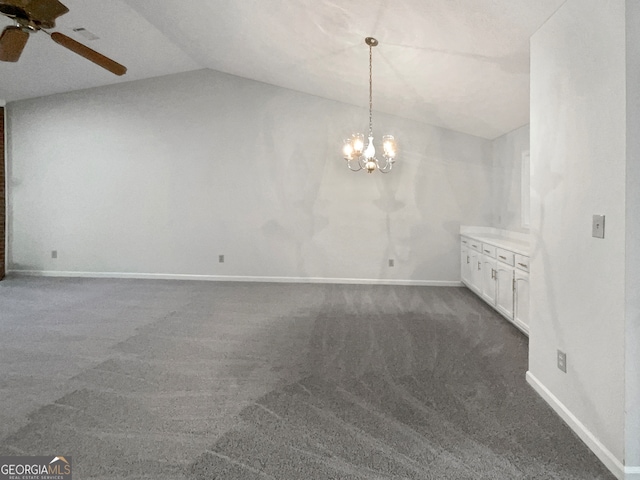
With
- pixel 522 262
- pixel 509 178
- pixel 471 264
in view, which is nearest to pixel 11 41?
pixel 522 262

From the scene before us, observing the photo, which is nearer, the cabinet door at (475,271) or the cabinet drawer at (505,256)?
the cabinet drawer at (505,256)

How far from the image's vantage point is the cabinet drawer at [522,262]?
123 inches

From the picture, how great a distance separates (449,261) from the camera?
216 inches

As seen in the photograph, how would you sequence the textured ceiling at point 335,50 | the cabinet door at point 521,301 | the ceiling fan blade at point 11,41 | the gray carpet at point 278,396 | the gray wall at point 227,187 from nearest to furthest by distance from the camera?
the gray carpet at point 278,396
the ceiling fan blade at point 11,41
the textured ceiling at point 335,50
the cabinet door at point 521,301
the gray wall at point 227,187

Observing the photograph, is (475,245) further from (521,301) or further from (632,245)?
(632,245)

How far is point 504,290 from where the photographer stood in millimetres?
3641

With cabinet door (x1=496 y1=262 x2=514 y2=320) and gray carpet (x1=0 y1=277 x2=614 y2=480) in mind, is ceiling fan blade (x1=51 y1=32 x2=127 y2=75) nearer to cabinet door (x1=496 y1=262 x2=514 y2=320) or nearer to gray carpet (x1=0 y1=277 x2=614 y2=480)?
gray carpet (x1=0 y1=277 x2=614 y2=480)

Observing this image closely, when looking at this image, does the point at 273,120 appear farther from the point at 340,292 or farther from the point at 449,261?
the point at 449,261

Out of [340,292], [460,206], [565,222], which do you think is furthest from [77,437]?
[460,206]

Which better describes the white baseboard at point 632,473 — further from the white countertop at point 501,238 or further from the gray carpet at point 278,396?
the white countertop at point 501,238

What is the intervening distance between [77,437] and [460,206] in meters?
5.22

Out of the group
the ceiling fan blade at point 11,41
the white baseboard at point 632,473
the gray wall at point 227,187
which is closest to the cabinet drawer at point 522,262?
the white baseboard at point 632,473

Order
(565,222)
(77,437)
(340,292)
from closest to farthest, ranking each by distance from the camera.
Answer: (77,437)
(565,222)
(340,292)

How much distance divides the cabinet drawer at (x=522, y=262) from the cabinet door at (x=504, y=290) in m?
0.16
